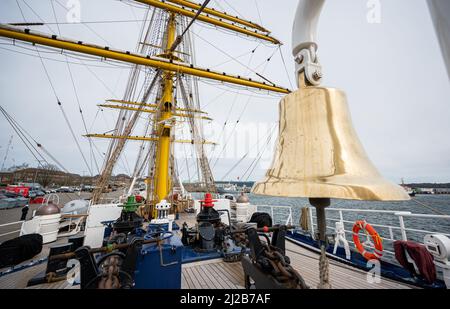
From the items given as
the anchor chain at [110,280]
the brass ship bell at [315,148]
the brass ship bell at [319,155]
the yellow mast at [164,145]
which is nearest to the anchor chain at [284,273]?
the brass ship bell at [315,148]

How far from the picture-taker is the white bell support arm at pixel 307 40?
1.02m

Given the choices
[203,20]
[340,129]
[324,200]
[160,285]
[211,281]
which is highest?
[203,20]

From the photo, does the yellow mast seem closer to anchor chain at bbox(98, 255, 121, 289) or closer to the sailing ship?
the sailing ship

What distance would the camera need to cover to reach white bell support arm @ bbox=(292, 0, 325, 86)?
40.3 inches

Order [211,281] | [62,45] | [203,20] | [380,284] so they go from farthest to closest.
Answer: [203,20]
[62,45]
[211,281]
[380,284]

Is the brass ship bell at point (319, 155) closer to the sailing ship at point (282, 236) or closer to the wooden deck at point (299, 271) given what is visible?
the sailing ship at point (282, 236)

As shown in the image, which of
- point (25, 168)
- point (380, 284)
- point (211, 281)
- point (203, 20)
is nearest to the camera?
point (380, 284)

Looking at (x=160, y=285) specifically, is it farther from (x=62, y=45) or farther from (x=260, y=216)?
(x=62, y=45)

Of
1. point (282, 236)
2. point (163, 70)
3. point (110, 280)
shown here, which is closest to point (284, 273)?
point (110, 280)

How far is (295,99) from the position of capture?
103cm

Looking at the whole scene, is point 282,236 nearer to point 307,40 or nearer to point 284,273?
point 284,273

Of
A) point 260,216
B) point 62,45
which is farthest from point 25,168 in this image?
point 260,216

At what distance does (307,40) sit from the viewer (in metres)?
1.06
